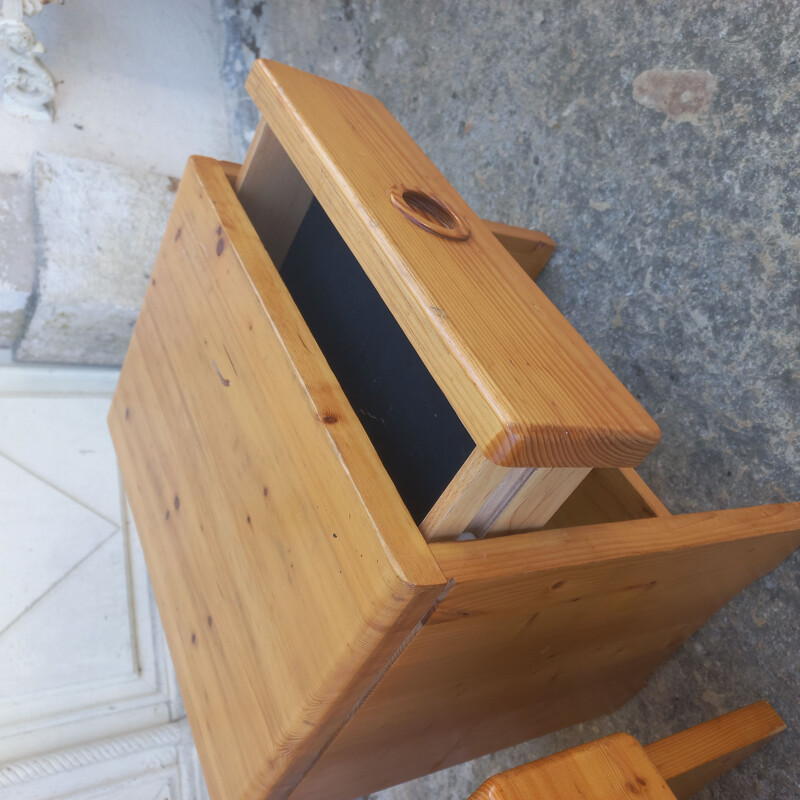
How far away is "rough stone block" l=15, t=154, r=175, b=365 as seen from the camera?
5.27 feet

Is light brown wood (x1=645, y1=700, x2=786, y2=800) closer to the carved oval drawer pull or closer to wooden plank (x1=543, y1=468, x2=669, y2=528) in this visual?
wooden plank (x1=543, y1=468, x2=669, y2=528)

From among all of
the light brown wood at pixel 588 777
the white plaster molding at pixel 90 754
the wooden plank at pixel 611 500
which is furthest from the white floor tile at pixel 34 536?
the light brown wood at pixel 588 777

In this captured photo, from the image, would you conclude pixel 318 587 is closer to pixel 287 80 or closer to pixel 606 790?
pixel 606 790

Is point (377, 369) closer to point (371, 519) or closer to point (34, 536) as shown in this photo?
point (371, 519)

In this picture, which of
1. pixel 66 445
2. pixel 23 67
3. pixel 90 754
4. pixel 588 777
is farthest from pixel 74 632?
pixel 23 67

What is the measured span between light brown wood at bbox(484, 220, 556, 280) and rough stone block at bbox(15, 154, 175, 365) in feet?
3.00

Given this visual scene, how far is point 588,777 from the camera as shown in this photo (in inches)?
23.4

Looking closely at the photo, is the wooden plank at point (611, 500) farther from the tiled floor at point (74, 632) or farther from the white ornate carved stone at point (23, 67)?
the white ornate carved stone at point (23, 67)

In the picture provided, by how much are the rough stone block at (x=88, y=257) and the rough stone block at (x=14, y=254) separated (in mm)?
28

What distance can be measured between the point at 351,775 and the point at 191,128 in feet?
6.32

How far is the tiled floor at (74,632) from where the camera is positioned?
3.76ft

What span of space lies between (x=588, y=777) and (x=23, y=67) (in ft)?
6.85

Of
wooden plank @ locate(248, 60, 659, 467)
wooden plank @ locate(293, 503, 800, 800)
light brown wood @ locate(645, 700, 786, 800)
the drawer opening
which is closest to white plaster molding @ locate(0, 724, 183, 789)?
wooden plank @ locate(293, 503, 800, 800)

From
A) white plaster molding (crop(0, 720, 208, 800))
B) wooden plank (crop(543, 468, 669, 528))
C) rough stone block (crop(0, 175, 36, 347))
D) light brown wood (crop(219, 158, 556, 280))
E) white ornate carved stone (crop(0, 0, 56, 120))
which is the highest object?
light brown wood (crop(219, 158, 556, 280))
